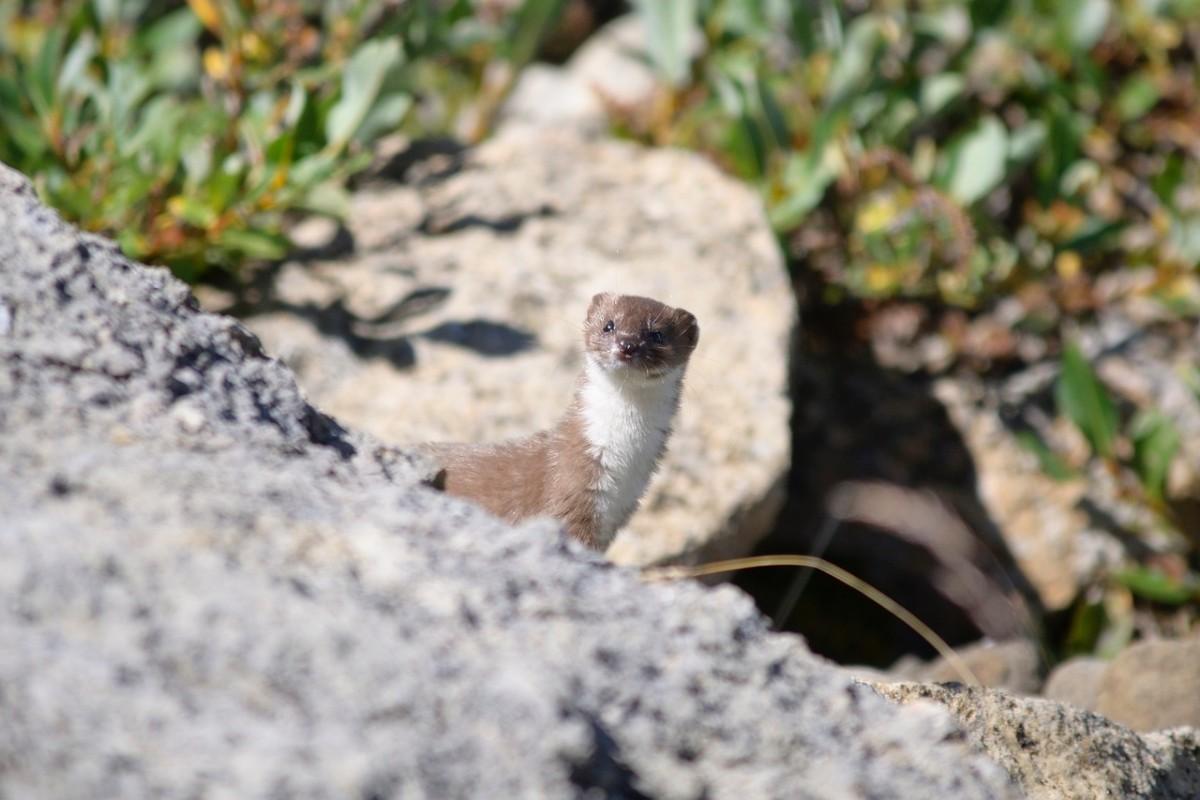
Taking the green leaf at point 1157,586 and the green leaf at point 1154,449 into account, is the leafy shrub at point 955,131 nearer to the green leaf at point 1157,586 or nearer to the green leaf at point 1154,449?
the green leaf at point 1154,449

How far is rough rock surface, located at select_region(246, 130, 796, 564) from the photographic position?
4660 millimetres

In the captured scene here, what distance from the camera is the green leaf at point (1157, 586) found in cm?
530

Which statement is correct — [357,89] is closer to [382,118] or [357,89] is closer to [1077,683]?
[382,118]

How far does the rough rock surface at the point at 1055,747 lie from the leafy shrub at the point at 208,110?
303 centimetres

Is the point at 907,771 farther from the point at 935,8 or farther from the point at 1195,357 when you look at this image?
the point at 935,8

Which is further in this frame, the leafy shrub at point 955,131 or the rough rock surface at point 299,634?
the leafy shrub at point 955,131

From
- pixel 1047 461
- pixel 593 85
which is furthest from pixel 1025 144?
pixel 593 85

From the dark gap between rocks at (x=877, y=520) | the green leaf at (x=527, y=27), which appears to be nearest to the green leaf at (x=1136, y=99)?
the dark gap between rocks at (x=877, y=520)

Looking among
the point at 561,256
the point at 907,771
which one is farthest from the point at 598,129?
the point at 907,771

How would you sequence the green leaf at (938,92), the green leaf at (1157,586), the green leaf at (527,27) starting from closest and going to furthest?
the green leaf at (1157,586) → the green leaf at (938,92) → the green leaf at (527,27)

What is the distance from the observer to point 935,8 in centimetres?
673

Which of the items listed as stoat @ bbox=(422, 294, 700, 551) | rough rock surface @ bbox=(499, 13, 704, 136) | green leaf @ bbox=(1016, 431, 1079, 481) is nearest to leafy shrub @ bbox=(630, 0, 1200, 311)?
rough rock surface @ bbox=(499, 13, 704, 136)

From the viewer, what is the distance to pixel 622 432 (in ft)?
13.5

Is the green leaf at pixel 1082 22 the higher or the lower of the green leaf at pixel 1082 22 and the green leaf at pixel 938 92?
the higher
